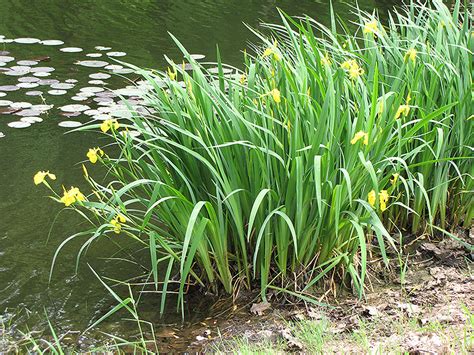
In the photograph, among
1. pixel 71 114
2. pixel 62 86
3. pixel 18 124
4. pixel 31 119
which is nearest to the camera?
pixel 18 124

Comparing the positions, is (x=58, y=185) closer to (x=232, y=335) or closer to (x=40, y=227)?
(x=40, y=227)

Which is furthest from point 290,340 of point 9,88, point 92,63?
point 92,63

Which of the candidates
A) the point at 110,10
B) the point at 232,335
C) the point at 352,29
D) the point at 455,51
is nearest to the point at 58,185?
the point at 232,335

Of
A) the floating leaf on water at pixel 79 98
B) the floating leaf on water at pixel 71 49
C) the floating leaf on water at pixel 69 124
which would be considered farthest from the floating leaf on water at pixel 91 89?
the floating leaf on water at pixel 71 49

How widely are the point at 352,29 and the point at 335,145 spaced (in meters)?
6.35

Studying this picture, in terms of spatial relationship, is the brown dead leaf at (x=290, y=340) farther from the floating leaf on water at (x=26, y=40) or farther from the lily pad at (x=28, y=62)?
the floating leaf on water at (x=26, y=40)

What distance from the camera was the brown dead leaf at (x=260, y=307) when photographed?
2.96 meters

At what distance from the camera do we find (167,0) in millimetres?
9664

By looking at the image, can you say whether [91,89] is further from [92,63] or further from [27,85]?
[92,63]

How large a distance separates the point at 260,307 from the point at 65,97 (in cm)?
331

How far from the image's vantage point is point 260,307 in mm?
2973

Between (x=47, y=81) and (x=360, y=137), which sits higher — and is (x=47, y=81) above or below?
below

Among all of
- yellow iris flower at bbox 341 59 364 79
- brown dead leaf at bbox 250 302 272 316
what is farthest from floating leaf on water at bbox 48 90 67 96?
brown dead leaf at bbox 250 302 272 316

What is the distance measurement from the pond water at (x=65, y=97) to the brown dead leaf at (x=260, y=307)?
217mm
